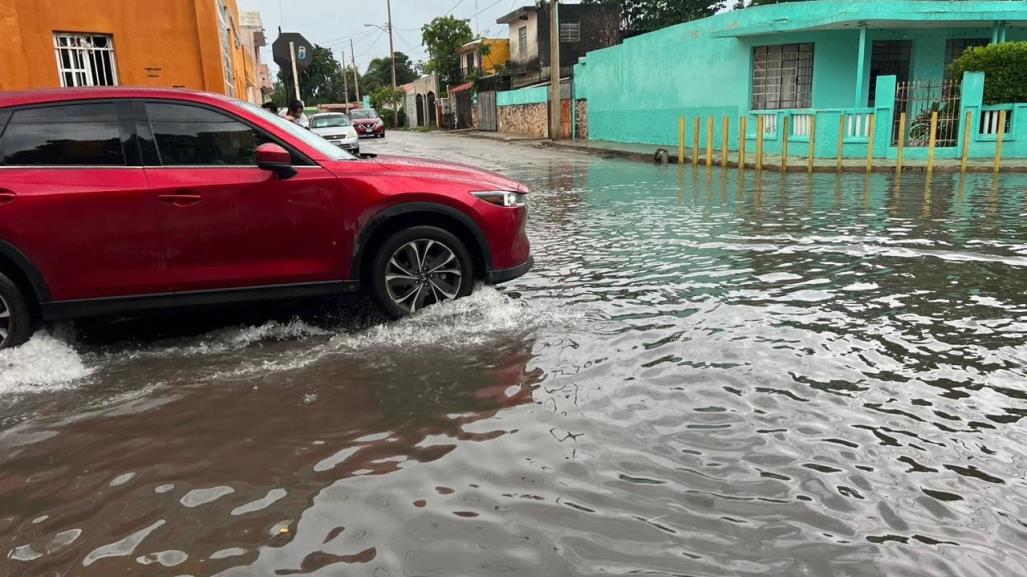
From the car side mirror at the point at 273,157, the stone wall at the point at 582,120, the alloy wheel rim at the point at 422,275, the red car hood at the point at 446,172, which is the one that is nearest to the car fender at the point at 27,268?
the car side mirror at the point at 273,157

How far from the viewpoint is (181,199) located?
198 inches

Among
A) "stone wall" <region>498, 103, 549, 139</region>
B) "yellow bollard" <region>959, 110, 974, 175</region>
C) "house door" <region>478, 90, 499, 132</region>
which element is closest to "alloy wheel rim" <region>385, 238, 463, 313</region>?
"yellow bollard" <region>959, 110, 974, 175</region>

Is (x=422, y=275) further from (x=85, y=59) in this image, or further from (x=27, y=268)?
(x=85, y=59)

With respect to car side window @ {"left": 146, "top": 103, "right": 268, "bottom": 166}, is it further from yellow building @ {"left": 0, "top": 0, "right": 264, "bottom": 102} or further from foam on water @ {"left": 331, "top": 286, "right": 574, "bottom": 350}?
yellow building @ {"left": 0, "top": 0, "right": 264, "bottom": 102}

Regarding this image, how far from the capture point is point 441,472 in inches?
137

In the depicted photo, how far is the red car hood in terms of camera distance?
5.61m

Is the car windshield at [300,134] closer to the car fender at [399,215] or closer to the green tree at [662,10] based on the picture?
the car fender at [399,215]

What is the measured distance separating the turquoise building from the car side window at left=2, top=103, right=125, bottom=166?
15.7 meters

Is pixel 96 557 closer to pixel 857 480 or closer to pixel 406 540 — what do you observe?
pixel 406 540

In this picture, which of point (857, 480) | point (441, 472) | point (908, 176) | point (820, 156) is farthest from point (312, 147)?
point (820, 156)

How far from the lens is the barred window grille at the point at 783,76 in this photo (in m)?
22.9

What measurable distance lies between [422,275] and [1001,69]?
60.5 feet

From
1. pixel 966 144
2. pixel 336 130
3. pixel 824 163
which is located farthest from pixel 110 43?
pixel 966 144

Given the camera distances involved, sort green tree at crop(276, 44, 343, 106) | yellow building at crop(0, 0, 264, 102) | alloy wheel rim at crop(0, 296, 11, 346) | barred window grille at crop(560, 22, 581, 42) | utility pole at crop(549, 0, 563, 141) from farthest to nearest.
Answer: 1. green tree at crop(276, 44, 343, 106)
2. barred window grille at crop(560, 22, 581, 42)
3. utility pole at crop(549, 0, 563, 141)
4. yellow building at crop(0, 0, 264, 102)
5. alloy wheel rim at crop(0, 296, 11, 346)
